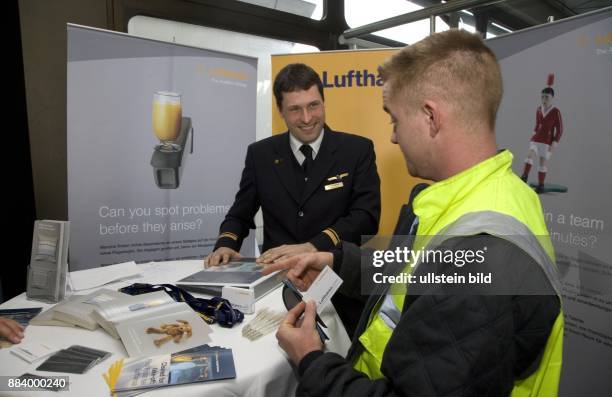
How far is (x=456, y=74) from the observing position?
1043 mm

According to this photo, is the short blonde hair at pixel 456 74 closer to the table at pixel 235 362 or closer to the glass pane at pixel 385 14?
the table at pixel 235 362

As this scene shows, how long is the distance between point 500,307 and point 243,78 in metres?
3.29

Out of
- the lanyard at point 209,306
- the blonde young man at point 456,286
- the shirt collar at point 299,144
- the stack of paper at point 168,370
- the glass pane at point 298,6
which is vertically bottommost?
the stack of paper at point 168,370

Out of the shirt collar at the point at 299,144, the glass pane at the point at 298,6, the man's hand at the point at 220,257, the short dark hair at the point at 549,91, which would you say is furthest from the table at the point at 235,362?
the glass pane at the point at 298,6

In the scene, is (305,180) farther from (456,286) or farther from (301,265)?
(456,286)

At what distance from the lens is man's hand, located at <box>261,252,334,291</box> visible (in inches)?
64.9

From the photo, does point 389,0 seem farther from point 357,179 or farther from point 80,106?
point 80,106

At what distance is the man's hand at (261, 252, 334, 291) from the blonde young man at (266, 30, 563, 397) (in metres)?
0.43

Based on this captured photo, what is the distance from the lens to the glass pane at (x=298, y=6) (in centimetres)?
416

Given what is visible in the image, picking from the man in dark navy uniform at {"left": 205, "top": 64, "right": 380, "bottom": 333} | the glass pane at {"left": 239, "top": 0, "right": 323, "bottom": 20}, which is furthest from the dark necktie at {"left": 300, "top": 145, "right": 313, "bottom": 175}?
the glass pane at {"left": 239, "top": 0, "right": 323, "bottom": 20}

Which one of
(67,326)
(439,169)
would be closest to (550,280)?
(439,169)

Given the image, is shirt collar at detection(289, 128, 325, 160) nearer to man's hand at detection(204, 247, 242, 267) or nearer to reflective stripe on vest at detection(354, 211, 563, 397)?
man's hand at detection(204, 247, 242, 267)

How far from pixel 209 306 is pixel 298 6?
384 centimetres

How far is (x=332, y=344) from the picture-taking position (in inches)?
53.4
